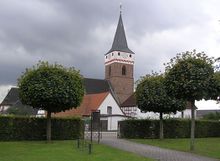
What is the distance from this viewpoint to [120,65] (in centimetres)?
10506

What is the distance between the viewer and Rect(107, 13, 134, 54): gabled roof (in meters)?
104

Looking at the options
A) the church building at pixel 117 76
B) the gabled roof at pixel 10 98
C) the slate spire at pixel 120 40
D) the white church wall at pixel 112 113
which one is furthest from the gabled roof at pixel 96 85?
the white church wall at pixel 112 113

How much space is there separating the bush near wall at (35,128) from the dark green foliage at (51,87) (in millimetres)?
2485

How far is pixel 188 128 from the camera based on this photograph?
38469 millimetres

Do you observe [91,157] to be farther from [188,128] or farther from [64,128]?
[188,128]

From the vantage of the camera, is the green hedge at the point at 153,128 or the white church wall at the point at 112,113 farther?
the white church wall at the point at 112,113

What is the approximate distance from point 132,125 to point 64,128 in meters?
5.73

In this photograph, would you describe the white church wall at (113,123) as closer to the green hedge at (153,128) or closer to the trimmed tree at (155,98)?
the green hedge at (153,128)

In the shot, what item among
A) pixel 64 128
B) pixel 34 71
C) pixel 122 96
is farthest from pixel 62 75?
pixel 122 96

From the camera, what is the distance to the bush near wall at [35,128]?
1210 inches

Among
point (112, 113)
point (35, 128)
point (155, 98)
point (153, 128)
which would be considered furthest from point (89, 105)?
A: point (35, 128)

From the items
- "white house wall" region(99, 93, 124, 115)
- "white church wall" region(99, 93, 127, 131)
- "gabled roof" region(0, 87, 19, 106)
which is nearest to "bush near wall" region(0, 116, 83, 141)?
"white church wall" region(99, 93, 127, 131)

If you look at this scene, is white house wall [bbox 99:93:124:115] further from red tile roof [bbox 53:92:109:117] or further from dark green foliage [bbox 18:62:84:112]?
dark green foliage [bbox 18:62:84:112]

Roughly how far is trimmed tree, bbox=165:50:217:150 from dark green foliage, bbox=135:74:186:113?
7.28 m
